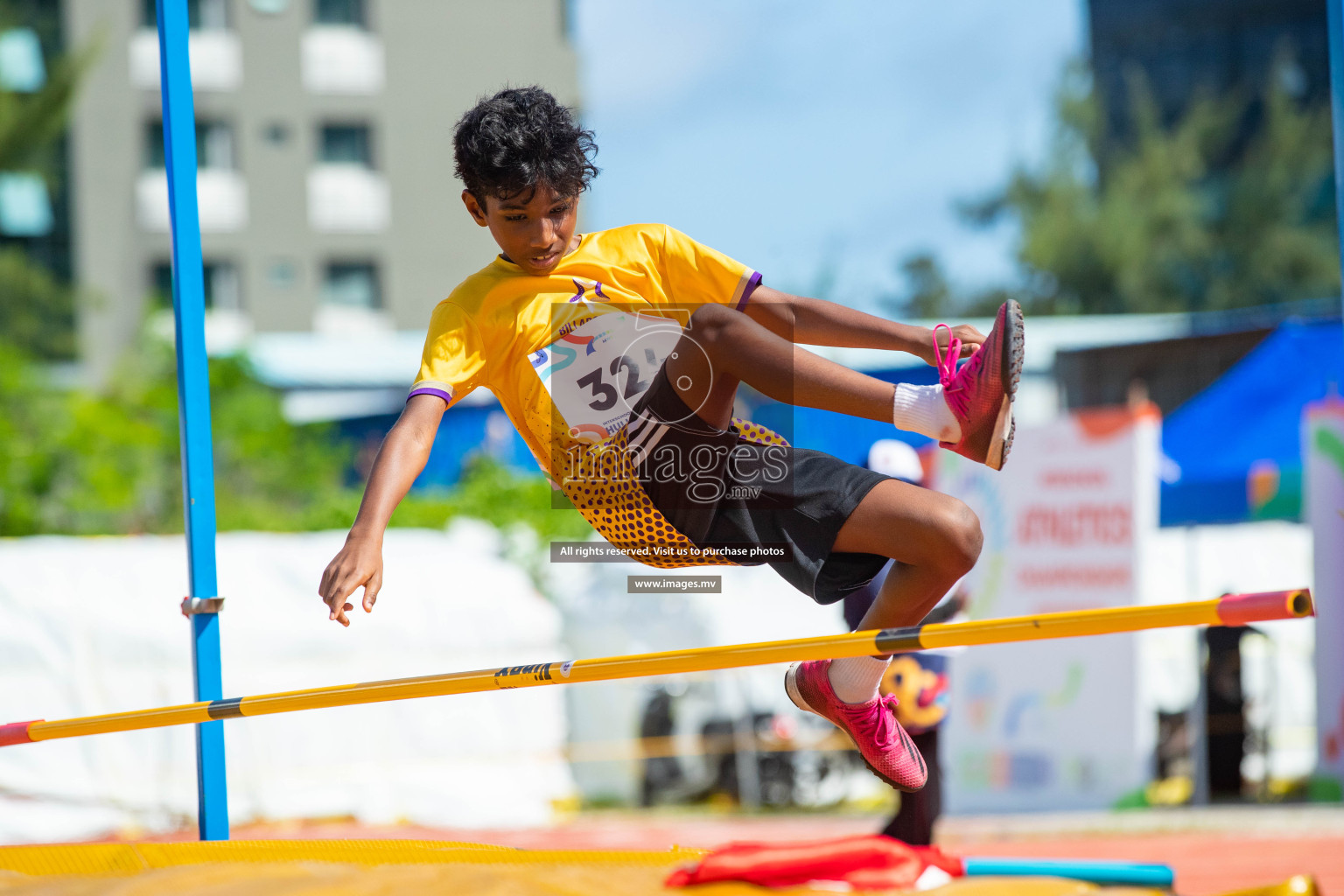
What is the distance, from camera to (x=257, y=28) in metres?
9.88

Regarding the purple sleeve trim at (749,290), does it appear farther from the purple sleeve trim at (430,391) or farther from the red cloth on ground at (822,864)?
the red cloth on ground at (822,864)

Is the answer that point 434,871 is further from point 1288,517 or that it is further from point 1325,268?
point 1325,268

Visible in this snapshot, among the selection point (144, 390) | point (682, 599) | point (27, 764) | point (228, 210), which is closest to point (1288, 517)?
point (682, 599)

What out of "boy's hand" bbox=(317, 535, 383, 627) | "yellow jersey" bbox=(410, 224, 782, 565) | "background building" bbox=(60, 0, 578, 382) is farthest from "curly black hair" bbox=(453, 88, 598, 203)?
"background building" bbox=(60, 0, 578, 382)

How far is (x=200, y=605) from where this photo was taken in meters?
3.49

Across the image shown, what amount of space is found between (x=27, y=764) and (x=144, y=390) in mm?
9495

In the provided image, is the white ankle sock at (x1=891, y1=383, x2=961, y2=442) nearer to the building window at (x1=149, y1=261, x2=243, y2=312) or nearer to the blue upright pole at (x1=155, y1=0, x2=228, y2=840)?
the blue upright pole at (x1=155, y1=0, x2=228, y2=840)

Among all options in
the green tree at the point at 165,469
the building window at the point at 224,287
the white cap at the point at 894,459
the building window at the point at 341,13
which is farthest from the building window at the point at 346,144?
the white cap at the point at 894,459

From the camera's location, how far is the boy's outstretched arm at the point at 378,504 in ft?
8.69

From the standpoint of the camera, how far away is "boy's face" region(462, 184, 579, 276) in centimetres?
299

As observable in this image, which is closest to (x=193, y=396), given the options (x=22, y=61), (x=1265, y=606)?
(x=1265, y=606)

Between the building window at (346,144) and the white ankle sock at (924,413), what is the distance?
43.6 ft

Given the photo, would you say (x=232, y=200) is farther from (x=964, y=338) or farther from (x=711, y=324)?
(x=964, y=338)

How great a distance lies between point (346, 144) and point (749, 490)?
1420 cm
